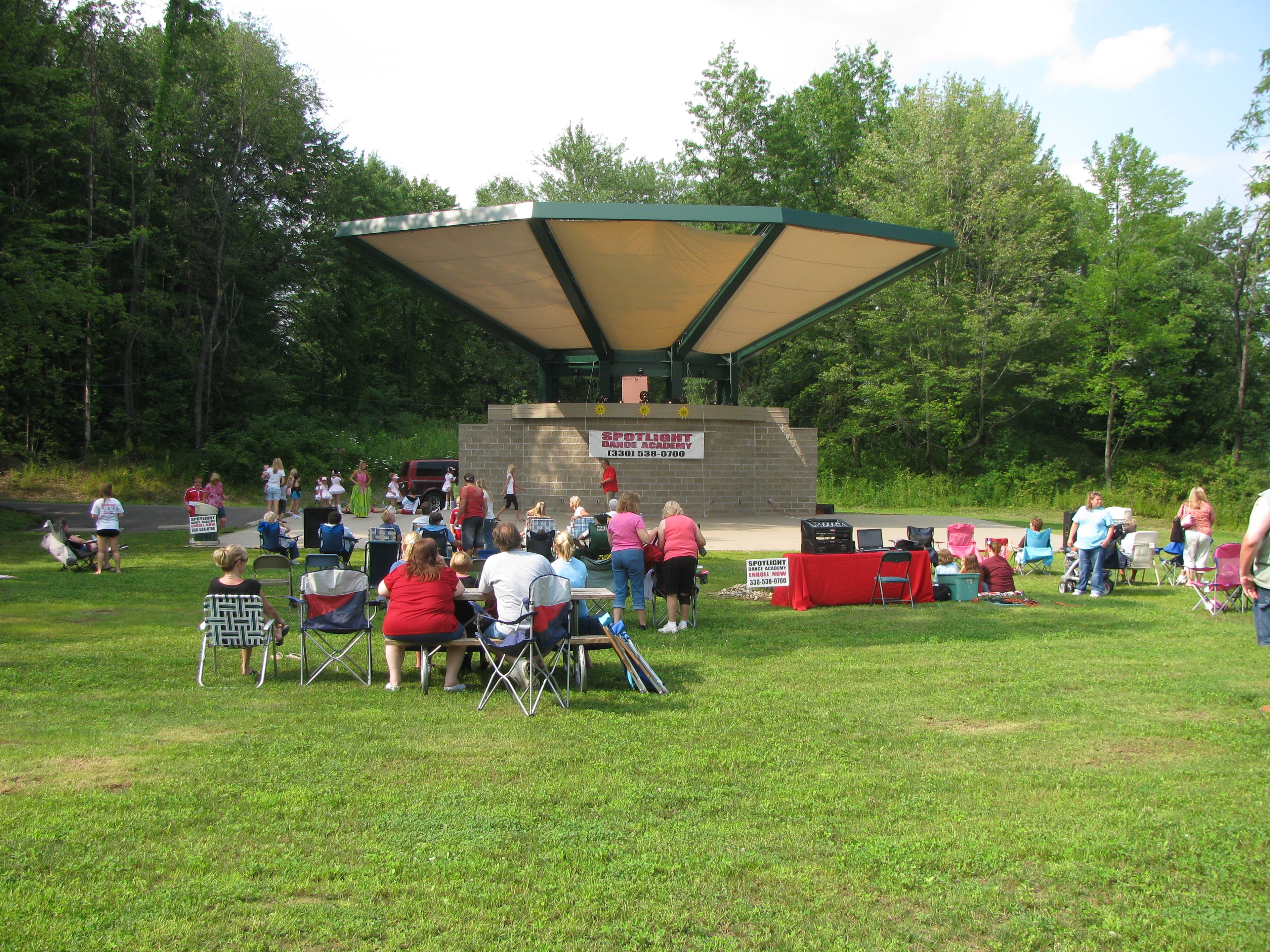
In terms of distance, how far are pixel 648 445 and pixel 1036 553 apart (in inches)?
430

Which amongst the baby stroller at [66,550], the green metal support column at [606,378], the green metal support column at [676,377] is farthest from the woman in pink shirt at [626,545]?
the green metal support column at [606,378]

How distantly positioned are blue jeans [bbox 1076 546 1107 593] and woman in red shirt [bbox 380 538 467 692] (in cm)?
932

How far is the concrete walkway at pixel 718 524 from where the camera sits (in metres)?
18.2

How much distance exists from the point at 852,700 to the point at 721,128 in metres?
38.7

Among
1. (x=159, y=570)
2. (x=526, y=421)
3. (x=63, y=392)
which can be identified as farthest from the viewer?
(x=63, y=392)

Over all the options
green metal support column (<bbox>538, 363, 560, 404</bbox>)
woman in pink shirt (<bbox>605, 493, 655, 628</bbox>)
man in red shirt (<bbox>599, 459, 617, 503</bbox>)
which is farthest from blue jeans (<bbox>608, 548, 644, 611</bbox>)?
green metal support column (<bbox>538, 363, 560, 404</bbox>)

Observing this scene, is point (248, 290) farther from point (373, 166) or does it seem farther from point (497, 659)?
point (497, 659)

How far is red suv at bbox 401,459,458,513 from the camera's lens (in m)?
25.8

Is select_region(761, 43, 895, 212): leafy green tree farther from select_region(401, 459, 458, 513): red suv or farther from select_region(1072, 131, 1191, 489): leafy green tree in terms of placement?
select_region(401, 459, 458, 513): red suv

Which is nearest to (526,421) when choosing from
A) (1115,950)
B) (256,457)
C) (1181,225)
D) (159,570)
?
(159,570)

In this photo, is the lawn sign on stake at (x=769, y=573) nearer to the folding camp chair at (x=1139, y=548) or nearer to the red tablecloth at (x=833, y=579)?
the red tablecloth at (x=833, y=579)

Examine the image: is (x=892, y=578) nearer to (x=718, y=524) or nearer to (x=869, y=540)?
(x=869, y=540)

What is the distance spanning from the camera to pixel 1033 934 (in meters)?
3.24

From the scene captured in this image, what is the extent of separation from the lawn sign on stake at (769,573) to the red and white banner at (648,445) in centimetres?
1231
